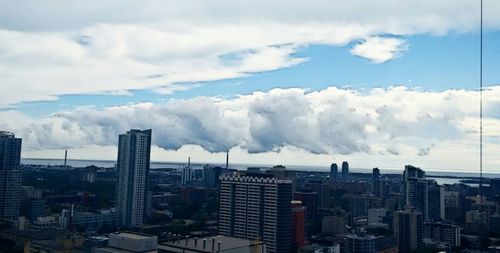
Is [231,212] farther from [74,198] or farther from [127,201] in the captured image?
[74,198]

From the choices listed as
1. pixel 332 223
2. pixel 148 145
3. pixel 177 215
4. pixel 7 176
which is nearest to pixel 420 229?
pixel 332 223

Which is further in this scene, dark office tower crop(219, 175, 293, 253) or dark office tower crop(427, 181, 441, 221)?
dark office tower crop(427, 181, 441, 221)

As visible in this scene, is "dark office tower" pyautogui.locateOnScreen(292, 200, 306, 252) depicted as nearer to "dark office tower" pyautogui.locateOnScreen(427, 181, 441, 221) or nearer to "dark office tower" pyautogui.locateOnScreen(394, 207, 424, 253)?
"dark office tower" pyautogui.locateOnScreen(394, 207, 424, 253)

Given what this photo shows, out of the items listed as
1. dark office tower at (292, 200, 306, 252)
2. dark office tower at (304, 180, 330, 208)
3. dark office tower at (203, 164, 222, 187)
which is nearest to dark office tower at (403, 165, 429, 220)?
dark office tower at (304, 180, 330, 208)

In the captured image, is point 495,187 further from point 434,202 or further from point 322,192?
point 322,192

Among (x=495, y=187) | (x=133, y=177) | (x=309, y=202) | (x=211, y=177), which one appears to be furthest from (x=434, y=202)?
(x=211, y=177)

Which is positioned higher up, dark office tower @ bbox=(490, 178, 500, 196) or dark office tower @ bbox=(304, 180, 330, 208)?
dark office tower @ bbox=(490, 178, 500, 196)
